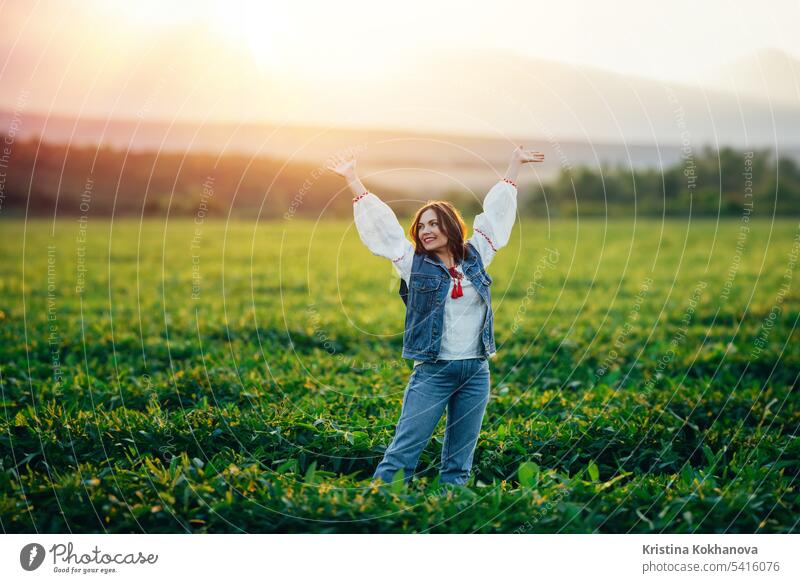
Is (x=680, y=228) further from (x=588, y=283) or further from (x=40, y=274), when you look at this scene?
(x=40, y=274)

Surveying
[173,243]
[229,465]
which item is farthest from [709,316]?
[173,243]

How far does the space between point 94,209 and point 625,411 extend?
2576cm

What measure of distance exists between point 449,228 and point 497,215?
394 mm

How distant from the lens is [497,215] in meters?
5.17

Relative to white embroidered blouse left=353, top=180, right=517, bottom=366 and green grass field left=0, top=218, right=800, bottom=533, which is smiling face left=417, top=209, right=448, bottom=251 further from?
green grass field left=0, top=218, right=800, bottom=533

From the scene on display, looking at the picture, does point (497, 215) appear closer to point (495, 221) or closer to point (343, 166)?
point (495, 221)

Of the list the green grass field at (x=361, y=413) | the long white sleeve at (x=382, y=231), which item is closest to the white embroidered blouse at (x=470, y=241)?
the long white sleeve at (x=382, y=231)

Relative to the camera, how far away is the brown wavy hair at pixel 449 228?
4.98 metres

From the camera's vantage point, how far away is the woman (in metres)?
4.91

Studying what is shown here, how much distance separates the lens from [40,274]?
1495cm

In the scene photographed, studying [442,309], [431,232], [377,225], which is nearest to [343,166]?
[377,225]
